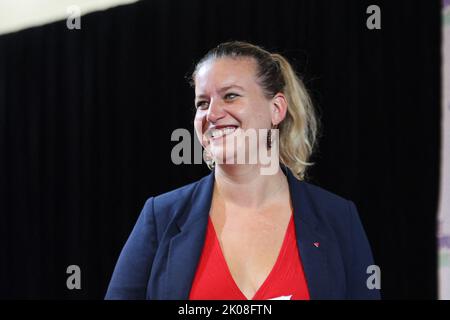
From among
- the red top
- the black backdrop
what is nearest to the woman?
the red top

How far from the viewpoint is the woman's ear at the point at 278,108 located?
146 centimetres

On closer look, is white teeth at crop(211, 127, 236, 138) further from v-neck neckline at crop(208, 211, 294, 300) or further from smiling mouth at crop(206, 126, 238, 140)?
v-neck neckline at crop(208, 211, 294, 300)

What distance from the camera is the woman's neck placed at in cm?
141

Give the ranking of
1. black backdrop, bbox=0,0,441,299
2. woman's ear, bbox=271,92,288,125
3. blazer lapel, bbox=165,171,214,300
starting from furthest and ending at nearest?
black backdrop, bbox=0,0,441,299
woman's ear, bbox=271,92,288,125
blazer lapel, bbox=165,171,214,300

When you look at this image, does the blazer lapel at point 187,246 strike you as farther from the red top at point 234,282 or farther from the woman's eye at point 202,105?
the woman's eye at point 202,105

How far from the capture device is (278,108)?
1477mm

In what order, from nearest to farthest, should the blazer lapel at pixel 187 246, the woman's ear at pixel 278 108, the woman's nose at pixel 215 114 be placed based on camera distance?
the blazer lapel at pixel 187 246
the woman's nose at pixel 215 114
the woman's ear at pixel 278 108

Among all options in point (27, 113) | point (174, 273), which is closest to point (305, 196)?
point (174, 273)

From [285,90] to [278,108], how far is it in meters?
0.07

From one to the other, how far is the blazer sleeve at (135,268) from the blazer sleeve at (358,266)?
47 centimetres

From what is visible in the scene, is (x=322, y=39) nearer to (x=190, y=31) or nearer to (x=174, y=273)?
(x=190, y=31)

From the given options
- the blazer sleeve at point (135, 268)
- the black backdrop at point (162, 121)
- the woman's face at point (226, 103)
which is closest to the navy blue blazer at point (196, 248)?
the blazer sleeve at point (135, 268)

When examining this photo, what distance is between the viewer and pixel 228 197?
1.42 m
